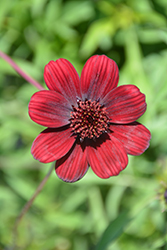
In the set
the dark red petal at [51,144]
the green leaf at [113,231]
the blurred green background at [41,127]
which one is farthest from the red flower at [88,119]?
the blurred green background at [41,127]

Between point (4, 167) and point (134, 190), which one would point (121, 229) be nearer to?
point (134, 190)

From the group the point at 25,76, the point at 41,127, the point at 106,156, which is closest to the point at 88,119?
the point at 106,156

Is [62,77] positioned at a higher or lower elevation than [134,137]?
higher

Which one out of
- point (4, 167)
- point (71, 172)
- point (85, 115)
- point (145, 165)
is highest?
point (85, 115)

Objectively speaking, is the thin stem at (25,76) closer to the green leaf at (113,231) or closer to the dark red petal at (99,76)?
the dark red petal at (99,76)

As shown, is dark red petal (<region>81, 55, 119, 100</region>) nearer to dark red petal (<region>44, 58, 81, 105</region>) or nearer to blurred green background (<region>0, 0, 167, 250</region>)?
dark red petal (<region>44, 58, 81, 105</region>)

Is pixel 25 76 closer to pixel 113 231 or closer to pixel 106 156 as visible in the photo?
pixel 106 156

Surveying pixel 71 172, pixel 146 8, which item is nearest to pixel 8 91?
pixel 146 8
